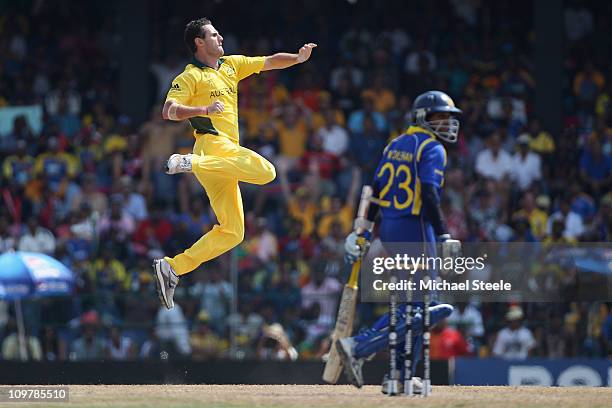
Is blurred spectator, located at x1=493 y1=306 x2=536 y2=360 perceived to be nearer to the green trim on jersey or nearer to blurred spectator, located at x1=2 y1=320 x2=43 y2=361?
blurred spectator, located at x1=2 y1=320 x2=43 y2=361

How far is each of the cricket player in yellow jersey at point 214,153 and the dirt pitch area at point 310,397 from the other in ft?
3.08

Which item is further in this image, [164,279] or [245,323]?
[245,323]

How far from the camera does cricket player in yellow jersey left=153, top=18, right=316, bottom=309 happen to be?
40.5 ft

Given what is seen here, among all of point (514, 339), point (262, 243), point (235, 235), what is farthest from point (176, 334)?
point (235, 235)

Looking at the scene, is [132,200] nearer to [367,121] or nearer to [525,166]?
[367,121]

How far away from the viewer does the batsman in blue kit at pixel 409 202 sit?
11164 mm

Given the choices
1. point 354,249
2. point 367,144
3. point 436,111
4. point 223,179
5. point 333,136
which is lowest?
point 354,249

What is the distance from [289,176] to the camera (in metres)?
19.7

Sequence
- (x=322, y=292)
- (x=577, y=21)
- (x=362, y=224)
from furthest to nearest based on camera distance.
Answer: (x=577, y=21) → (x=322, y=292) → (x=362, y=224)

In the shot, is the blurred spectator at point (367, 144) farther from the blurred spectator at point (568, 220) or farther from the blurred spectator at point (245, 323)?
the blurred spectator at point (245, 323)

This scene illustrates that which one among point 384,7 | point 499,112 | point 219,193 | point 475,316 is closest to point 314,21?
point 384,7

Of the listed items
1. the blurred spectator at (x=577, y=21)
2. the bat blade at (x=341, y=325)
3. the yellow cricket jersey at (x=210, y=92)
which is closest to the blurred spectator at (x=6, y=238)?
the yellow cricket jersey at (x=210, y=92)

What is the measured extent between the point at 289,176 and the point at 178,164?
298 inches

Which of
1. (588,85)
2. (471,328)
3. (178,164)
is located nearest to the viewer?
(178,164)
